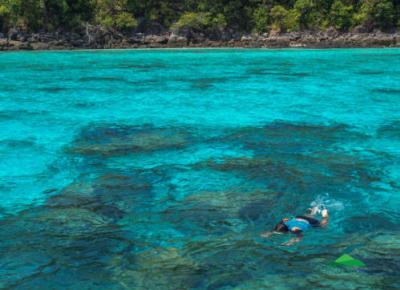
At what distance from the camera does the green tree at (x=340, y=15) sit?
5225cm

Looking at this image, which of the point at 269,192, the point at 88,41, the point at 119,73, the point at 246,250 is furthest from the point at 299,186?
the point at 88,41

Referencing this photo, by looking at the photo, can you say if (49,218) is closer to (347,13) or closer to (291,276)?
(291,276)

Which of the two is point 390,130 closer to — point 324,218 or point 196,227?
point 324,218

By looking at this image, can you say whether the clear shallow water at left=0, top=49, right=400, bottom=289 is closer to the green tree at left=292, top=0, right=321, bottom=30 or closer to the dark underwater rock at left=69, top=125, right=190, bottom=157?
the dark underwater rock at left=69, top=125, right=190, bottom=157

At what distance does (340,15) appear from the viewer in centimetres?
5234

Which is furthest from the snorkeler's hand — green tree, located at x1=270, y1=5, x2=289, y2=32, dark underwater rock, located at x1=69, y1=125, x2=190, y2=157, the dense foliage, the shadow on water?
green tree, located at x1=270, y1=5, x2=289, y2=32

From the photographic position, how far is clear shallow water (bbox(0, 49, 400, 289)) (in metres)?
4.96

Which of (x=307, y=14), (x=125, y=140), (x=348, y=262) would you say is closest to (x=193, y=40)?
(x=307, y=14)

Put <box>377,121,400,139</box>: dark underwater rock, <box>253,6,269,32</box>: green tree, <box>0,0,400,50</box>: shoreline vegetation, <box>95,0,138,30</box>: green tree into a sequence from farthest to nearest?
1. <box>253,6,269,32</box>: green tree
2. <box>95,0,138,30</box>: green tree
3. <box>0,0,400,50</box>: shoreline vegetation
4. <box>377,121,400,139</box>: dark underwater rock

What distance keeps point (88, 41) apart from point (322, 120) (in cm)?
4134

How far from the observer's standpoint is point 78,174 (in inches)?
326

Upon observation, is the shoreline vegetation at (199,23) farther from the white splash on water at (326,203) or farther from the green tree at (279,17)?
the white splash on water at (326,203)

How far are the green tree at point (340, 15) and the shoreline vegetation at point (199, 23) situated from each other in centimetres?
11

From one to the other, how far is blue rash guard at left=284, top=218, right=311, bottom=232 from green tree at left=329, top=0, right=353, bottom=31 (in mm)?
50630
